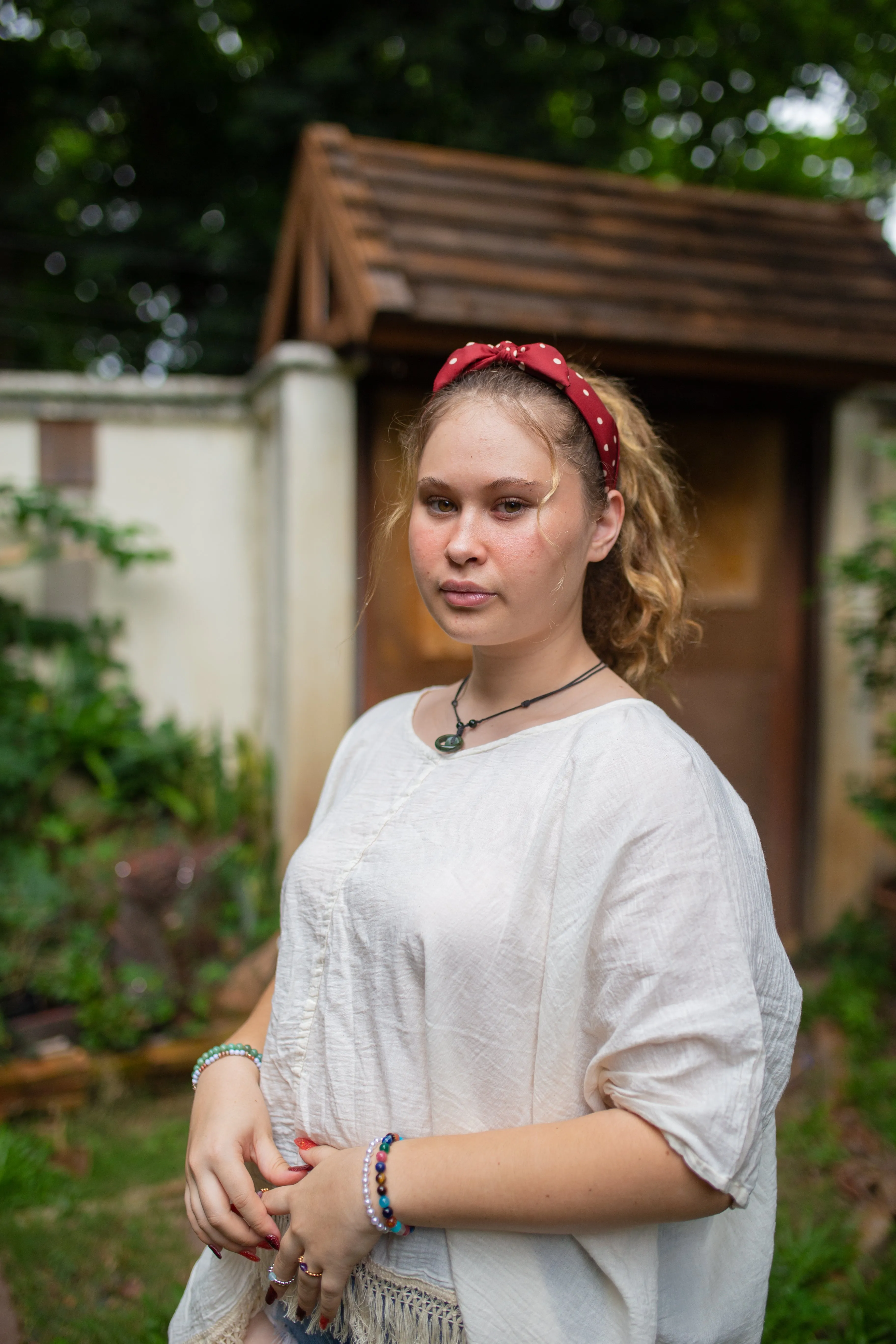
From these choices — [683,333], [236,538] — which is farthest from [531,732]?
[236,538]

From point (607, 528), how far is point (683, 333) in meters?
3.14

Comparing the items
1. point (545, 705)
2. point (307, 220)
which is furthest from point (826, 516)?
point (545, 705)

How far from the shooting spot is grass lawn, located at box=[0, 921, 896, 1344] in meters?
2.45

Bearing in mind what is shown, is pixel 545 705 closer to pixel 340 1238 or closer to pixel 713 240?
pixel 340 1238

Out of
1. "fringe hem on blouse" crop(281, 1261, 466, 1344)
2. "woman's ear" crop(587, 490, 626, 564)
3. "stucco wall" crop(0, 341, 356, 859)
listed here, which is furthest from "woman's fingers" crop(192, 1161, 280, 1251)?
"stucco wall" crop(0, 341, 356, 859)

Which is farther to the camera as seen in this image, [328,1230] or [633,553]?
[633,553]

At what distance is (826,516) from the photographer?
4781 mm

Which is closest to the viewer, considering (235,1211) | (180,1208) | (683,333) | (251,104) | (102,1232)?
(235,1211)

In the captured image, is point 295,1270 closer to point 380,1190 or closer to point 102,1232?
point 380,1190

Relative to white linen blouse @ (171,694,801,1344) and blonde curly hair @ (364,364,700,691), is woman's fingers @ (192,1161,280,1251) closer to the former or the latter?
white linen blouse @ (171,694,801,1344)

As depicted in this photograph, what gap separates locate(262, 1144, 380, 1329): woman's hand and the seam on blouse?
152mm

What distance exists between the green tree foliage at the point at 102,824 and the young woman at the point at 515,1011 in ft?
8.65

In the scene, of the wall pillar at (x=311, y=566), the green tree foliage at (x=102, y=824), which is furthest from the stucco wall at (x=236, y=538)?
the green tree foliage at (x=102, y=824)

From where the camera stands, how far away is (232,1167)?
1.23 meters
